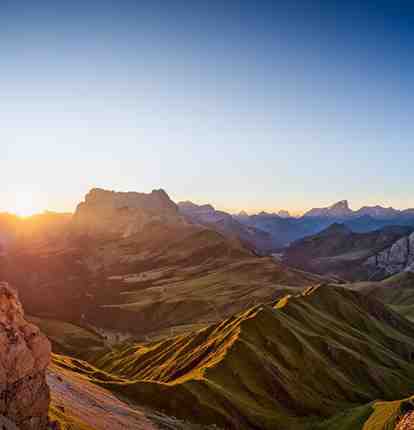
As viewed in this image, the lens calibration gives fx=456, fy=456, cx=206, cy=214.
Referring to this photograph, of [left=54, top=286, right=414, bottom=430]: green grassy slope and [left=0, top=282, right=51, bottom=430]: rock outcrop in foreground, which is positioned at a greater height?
[left=0, top=282, right=51, bottom=430]: rock outcrop in foreground

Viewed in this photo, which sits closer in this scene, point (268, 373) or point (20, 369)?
point (20, 369)

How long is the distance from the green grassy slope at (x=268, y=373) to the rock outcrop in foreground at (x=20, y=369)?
48.6 m

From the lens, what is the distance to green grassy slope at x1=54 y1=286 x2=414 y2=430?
103m

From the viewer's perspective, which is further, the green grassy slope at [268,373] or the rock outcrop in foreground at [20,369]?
the green grassy slope at [268,373]

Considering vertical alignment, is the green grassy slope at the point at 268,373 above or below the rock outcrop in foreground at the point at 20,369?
below

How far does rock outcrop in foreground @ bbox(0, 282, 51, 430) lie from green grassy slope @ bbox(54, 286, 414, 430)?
159 feet

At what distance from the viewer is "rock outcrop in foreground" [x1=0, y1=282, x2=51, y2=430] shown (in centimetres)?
5319


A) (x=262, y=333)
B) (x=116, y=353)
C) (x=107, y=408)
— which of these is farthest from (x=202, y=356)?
(x=116, y=353)

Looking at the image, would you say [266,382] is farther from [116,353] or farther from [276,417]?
[116,353]

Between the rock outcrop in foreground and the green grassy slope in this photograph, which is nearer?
the rock outcrop in foreground

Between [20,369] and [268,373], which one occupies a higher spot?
[20,369]

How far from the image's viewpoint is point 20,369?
5506cm

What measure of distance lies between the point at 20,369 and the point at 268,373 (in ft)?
262

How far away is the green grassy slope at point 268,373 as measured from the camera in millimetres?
103062
